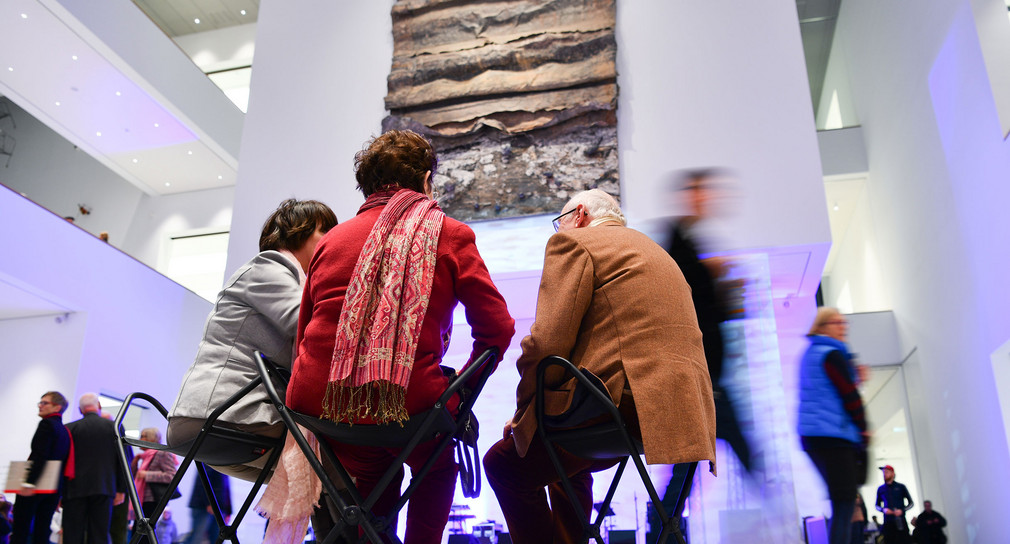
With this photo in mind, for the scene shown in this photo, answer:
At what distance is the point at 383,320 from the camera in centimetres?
157

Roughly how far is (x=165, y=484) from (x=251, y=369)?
4179mm

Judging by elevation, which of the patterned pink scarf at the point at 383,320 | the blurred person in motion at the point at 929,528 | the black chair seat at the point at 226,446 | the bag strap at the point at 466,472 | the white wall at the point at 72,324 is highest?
the white wall at the point at 72,324

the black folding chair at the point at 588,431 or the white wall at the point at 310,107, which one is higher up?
the white wall at the point at 310,107

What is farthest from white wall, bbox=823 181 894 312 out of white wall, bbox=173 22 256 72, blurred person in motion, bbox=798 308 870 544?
white wall, bbox=173 22 256 72

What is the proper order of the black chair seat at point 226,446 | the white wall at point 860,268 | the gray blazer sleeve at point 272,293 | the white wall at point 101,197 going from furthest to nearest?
the white wall at point 101,197 → the white wall at point 860,268 → the gray blazer sleeve at point 272,293 → the black chair seat at point 226,446

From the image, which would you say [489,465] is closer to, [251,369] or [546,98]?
[251,369]

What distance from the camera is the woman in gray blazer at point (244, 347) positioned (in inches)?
70.9

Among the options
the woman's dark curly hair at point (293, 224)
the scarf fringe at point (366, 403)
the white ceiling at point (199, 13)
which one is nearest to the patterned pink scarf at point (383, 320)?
the scarf fringe at point (366, 403)

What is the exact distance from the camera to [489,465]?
1.95m

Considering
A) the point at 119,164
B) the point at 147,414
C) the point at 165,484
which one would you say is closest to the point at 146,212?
the point at 119,164

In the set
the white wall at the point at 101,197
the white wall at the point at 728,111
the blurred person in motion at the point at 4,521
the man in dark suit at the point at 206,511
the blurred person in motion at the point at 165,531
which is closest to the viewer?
the white wall at the point at 728,111

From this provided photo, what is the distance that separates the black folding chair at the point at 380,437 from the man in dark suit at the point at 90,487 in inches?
154

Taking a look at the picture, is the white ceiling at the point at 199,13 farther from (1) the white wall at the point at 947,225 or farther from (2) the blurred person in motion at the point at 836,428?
(2) the blurred person in motion at the point at 836,428

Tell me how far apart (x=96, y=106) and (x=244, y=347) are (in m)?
9.72
